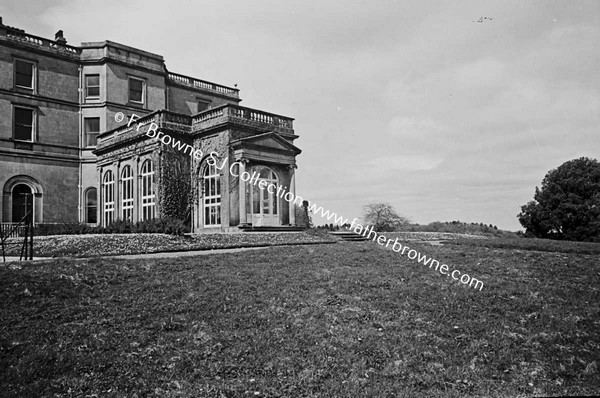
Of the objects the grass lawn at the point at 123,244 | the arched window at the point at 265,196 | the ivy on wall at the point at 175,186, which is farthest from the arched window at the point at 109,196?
the arched window at the point at 265,196

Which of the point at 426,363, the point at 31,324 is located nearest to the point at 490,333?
the point at 426,363

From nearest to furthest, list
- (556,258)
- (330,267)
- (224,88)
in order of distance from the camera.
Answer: (330,267) < (556,258) < (224,88)

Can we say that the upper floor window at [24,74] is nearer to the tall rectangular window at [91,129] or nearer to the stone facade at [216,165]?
the tall rectangular window at [91,129]

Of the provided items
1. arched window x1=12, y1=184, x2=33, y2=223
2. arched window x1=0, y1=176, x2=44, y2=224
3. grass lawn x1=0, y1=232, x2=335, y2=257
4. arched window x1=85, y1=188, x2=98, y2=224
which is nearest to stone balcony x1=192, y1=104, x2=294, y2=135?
grass lawn x1=0, y1=232, x2=335, y2=257

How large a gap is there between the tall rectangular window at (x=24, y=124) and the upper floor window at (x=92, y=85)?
3846 millimetres

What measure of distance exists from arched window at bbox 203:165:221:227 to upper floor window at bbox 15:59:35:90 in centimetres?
1423

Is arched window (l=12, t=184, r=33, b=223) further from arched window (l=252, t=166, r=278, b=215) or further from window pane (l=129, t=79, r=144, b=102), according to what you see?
arched window (l=252, t=166, r=278, b=215)

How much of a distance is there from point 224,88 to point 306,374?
108ft

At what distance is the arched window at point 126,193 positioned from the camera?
23984 millimetres

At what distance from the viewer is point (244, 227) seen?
1983 cm

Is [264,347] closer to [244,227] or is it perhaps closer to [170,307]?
[170,307]

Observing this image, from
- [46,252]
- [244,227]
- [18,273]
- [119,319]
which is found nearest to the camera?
[119,319]

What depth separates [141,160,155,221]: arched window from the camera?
73.1 feet

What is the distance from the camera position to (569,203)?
31.8m
